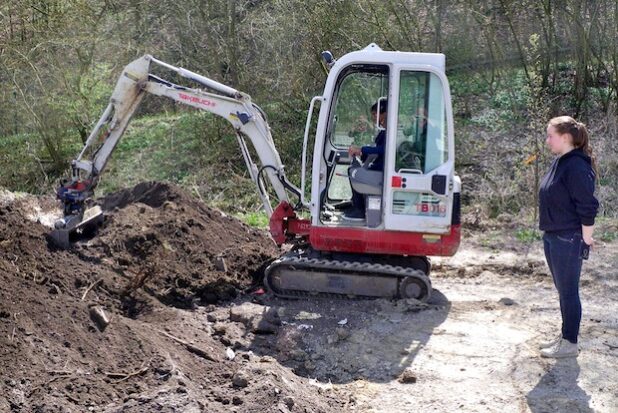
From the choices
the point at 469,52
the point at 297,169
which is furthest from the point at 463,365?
the point at 469,52

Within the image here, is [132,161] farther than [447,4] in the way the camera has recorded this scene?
Yes

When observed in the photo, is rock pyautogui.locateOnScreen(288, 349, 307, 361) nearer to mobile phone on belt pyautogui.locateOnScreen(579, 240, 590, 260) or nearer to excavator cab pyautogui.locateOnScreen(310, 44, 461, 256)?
excavator cab pyautogui.locateOnScreen(310, 44, 461, 256)

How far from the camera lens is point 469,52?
14.5 meters

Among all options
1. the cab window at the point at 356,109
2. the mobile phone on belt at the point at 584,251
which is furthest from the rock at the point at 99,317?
the mobile phone on belt at the point at 584,251

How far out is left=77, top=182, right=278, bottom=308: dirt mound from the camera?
8.23m

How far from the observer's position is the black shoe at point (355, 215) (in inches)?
332

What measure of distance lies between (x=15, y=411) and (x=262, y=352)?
228 centimetres

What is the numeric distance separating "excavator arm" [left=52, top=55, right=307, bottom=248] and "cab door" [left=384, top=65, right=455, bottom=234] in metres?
1.22

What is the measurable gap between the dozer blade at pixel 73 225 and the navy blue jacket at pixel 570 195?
4683 mm

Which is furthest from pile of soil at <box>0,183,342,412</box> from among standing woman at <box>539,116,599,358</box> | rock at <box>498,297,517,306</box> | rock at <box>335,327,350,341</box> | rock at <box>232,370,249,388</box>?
rock at <box>498,297,517,306</box>

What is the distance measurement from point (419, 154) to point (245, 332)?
2337 mm

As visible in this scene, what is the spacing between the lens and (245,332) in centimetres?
734

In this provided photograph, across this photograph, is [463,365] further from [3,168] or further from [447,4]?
[3,168]

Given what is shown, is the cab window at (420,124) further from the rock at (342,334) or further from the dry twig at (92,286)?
the dry twig at (92,286)
